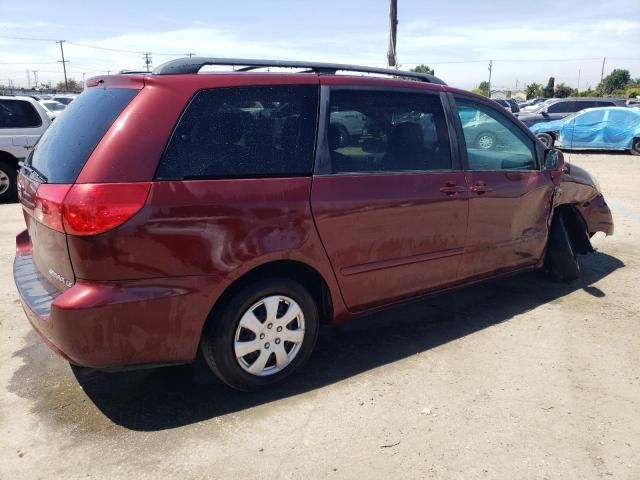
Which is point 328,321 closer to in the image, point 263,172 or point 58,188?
point 263,172

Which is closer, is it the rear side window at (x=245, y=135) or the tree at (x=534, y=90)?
the rear side window at (x=245, y=135)

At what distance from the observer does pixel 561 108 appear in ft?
67.7

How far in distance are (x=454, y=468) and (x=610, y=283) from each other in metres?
3.40

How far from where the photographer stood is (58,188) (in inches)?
101

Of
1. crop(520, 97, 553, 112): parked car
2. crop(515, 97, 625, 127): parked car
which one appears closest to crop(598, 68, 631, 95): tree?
crop(520, 97, 553, 112): parked car

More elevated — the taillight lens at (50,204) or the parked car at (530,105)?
the taillight lens at (50,204)

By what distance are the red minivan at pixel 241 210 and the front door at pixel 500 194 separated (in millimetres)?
34

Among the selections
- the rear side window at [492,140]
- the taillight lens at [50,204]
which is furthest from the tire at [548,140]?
Answer: the taillight lens at [50,204]

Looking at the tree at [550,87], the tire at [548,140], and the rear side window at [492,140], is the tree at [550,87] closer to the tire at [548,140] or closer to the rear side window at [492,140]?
the tire at [548,140]

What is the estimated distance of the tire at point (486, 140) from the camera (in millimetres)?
4068

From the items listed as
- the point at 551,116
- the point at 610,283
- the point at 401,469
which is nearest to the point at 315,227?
the point at 401,469

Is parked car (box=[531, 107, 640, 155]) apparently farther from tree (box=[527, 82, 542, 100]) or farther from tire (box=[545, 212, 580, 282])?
tree (box=[527, 82, 542, 100])

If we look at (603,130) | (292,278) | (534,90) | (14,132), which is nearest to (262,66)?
(292,278)

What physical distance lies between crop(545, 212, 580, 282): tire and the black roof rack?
1888mm
